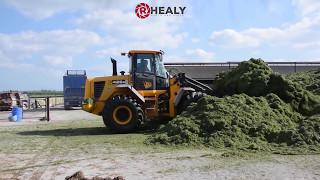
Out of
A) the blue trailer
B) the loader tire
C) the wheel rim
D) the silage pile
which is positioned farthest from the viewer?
the blue trailer

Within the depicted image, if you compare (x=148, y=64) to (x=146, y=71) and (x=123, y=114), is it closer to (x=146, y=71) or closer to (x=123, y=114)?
(x=146, y=71)

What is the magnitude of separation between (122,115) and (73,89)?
2795 cm

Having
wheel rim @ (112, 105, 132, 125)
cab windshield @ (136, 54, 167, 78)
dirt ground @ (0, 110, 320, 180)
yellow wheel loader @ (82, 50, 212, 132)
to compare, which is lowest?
dirt ground @ (0, 110, 320, 180)

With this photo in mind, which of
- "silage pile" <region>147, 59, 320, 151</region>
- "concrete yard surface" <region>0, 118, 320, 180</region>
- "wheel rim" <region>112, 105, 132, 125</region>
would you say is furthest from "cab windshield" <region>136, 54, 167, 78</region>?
"concrete yard surface" <region>0, 118, 320, 180</region>

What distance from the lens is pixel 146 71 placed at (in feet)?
61.4

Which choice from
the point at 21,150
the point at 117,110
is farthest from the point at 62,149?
the point at 117,110

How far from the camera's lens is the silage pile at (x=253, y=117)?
12.7 meters

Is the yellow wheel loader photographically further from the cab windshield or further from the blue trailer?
the blue trailer

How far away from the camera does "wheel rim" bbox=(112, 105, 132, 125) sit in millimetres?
17938

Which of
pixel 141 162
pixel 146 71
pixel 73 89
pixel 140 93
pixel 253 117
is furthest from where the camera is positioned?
pixel 73 89

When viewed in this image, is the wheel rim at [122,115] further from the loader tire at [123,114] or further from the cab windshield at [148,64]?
the cab windshield at [148,64]

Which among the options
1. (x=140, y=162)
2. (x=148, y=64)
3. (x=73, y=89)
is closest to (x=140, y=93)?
(x=148, y=64)

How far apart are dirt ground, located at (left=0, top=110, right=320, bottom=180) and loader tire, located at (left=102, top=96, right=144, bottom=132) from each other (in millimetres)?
3077

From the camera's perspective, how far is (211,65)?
3150cm
